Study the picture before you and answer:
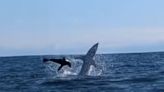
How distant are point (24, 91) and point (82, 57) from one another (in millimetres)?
10126

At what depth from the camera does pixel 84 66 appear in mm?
48875

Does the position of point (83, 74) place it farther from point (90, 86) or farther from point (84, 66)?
point (90, 86)

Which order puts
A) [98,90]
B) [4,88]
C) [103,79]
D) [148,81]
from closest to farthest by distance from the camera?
[98,90]
[4,88]
[148,81]
[103,79]

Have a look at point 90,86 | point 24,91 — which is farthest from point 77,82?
point 24,91

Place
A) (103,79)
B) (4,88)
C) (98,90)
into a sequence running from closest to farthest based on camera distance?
1. (98,90)
2. (4,88)
3. (103,79)

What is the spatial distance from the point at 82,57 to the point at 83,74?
5.95 feet

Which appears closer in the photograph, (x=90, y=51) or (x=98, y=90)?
(x=98, y=90)

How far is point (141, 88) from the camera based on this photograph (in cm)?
4019

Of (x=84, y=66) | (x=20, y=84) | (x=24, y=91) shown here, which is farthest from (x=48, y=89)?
(x=84, y=66)

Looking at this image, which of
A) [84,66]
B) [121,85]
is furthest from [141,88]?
[84,66]

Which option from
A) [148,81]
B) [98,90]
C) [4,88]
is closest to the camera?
[98,90]

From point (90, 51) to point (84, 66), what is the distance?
1423 millimetres

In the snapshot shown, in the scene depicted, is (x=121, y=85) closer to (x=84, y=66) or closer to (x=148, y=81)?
(x=148, y=81)

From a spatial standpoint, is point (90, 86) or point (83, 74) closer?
point (90, 86)
